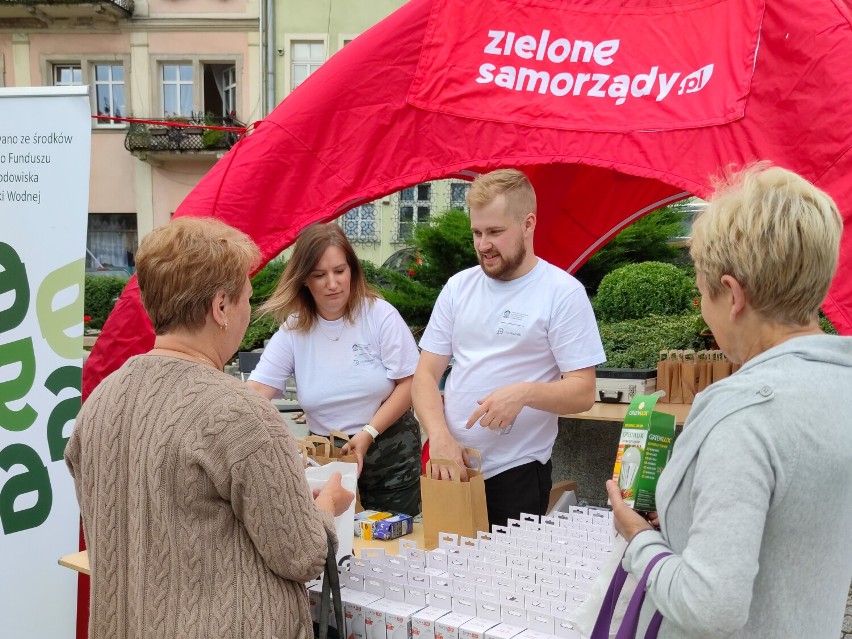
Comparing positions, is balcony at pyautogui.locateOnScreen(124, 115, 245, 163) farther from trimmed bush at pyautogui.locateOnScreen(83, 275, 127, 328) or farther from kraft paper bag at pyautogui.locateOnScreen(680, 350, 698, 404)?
kraft paper bag at pyautogui.locateOnScreen(680, 350, 698, 404)

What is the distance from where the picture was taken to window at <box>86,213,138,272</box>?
20.6 meters

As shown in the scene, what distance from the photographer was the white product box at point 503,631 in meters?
1.61

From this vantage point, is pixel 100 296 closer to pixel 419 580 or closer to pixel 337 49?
pixel 337 49

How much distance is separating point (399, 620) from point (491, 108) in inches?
76.2

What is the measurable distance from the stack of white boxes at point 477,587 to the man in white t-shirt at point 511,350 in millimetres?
534

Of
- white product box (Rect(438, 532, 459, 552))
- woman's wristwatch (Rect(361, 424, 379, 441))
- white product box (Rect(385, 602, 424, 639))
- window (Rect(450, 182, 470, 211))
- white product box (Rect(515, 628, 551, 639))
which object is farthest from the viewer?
window (Rect(450, 182, 470, 211))

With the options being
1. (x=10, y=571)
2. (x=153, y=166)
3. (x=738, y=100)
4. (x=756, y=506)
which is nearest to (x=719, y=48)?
(x=738, y=100)

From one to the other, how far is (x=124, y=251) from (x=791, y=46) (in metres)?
20.3

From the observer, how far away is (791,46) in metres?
2.58

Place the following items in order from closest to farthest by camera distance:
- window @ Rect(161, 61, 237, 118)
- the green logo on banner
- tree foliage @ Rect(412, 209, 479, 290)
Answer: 1. the green logo on banner
2. tree foliage @ Rect(412, 209, 479, 290)
3. window @ Rect(161, 61, 237, 118)

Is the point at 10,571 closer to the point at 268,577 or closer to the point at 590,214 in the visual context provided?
the point at 268,577

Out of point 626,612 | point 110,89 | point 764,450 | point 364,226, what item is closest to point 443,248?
point 626,612

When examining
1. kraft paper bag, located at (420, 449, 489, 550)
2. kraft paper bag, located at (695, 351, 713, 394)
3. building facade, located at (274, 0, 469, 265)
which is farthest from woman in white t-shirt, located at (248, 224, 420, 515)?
building facade, located at (274, 0, 469, 265)

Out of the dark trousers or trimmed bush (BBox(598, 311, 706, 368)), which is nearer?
the dark trousers
